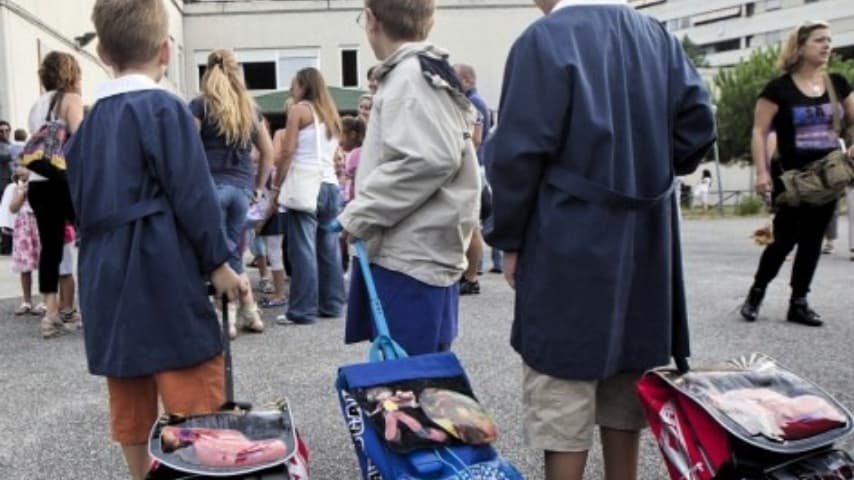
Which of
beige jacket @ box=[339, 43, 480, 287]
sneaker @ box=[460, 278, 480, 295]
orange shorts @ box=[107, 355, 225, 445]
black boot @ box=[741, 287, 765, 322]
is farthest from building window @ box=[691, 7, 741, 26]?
orange shorts @ box=[107, 355, 225, 445]

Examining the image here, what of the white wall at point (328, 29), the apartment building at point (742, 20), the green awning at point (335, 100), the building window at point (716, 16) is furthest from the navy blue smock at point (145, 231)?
the building window at point (716, 16)

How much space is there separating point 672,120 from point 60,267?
4.66 metres

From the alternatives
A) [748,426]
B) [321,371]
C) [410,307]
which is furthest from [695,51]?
[748,426]

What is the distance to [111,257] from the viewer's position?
2244mm

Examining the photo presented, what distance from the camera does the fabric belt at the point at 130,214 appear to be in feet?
7.35

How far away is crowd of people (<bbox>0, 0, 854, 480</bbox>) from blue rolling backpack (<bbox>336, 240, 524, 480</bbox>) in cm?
24

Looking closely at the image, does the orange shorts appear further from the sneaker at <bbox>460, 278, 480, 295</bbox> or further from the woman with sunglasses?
the sneaker at <bbox>460, 278, 480, 295</bbox>

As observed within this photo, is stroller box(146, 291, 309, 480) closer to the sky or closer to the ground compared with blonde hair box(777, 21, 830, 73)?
closer to the ground

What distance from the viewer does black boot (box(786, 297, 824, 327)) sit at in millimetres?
5246

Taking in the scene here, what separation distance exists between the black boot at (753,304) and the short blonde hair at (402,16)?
3.65m

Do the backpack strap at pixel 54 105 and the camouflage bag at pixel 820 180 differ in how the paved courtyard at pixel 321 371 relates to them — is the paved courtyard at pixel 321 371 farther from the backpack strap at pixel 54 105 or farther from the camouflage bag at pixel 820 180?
the backpack strap at pixel 54 105

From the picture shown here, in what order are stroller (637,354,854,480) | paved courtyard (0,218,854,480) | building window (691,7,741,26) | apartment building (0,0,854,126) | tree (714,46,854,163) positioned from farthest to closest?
building window (691,7,741,26), tree (714,46,854,163), apartment building (0,0,854,126), paved courtyard (0,218,854,480), stroller (637,354,854,480)

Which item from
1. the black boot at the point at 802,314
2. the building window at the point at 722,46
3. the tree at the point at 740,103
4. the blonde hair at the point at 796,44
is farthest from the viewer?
the building window at the point at 722,46

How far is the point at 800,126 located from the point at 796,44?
503mm
